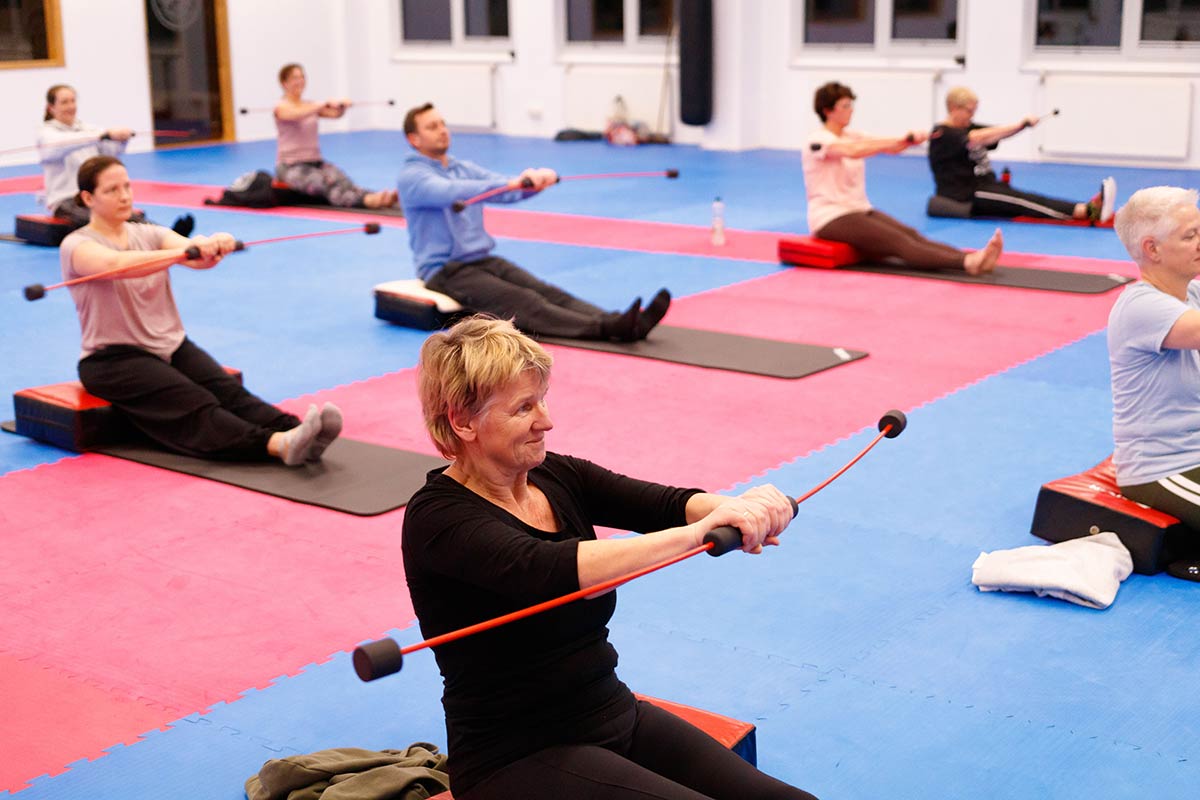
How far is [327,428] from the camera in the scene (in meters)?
5.05

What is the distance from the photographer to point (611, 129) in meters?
15.0

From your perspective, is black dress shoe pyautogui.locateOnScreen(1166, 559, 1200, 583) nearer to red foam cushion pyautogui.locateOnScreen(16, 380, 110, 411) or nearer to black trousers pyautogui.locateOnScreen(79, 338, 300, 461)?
black trousers pyautogui.locateOnScreen(79, 338, 300, 461)

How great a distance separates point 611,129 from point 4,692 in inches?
477

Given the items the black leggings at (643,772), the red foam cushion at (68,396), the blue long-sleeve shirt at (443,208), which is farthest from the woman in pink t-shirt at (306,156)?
the black leggings at (643,772)

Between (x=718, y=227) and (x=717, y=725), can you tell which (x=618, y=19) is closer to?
(x=718, y=227)

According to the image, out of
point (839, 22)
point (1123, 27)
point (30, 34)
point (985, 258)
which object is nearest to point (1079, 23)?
point (1123, 27)

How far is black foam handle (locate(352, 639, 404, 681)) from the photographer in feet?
6.79

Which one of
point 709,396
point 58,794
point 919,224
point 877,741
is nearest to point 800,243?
point 919,224

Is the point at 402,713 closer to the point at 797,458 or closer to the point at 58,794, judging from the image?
the point at 58,794

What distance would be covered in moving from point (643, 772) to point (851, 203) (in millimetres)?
6754

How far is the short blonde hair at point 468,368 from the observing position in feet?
7.84

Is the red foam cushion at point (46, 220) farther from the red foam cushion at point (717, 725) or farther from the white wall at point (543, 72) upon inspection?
the red foam cushion at point (717, 725)

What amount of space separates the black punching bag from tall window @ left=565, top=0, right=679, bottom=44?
3.56 feet

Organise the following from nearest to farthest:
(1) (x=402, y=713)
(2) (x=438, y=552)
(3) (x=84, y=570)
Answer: (2) (x=438, y=552)
(1) (x=402, y=713)
(3) (x=84, y=570)
